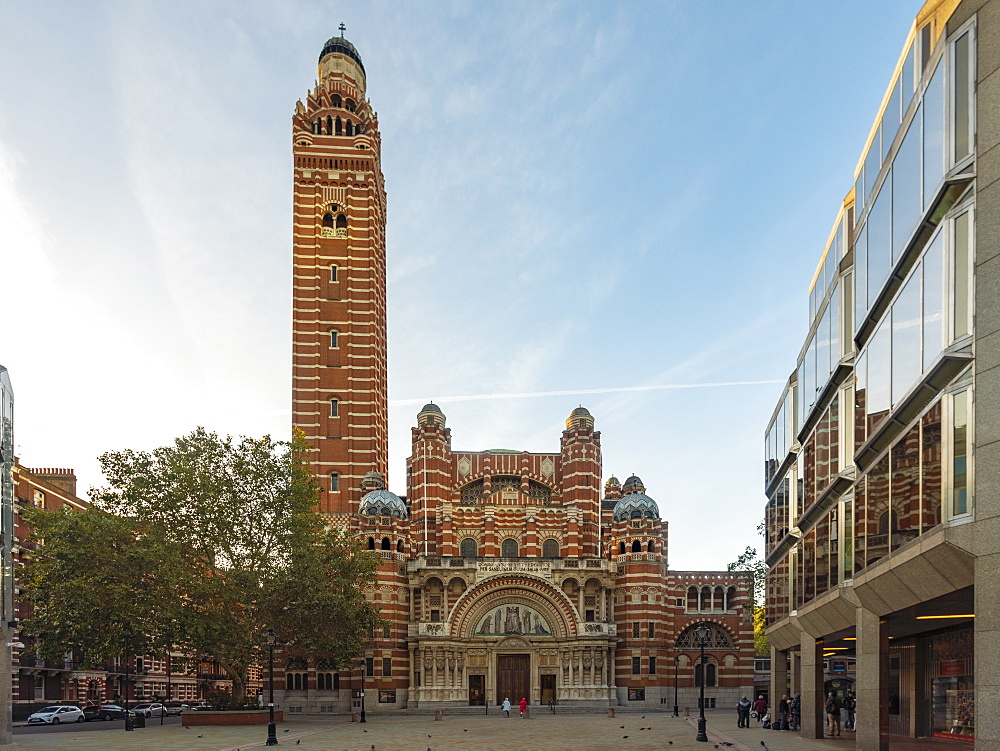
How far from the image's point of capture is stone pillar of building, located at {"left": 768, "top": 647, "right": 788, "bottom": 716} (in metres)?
40.6

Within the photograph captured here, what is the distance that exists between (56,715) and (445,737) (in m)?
25.9

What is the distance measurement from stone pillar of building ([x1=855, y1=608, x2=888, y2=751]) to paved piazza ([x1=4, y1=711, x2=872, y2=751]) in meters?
5.47

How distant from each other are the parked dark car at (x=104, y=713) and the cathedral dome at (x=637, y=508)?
3545cm

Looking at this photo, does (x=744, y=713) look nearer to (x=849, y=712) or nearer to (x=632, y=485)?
(x=849, y=712)

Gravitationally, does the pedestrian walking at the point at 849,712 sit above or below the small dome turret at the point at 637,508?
below

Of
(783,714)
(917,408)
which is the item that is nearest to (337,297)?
(783,714)

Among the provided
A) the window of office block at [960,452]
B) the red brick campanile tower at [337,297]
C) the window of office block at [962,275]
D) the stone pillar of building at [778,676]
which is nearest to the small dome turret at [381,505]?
the red brick campanile tower at [337,297]

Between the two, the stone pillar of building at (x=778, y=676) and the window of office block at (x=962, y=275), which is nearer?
the window of office block at (x=962, y=275)

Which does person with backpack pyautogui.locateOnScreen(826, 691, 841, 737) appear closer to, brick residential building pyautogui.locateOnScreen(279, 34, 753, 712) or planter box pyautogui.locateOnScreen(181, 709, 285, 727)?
planter box pyautogui.locateOnScreen(181, 709, 285, 727)

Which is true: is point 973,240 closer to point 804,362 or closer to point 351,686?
point 804,362

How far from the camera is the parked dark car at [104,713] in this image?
51938 mm

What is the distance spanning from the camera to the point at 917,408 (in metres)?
18.5

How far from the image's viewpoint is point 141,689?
71.6 m

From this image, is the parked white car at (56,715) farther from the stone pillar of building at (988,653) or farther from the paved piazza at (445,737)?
the stone pillar of building at (988,653)
